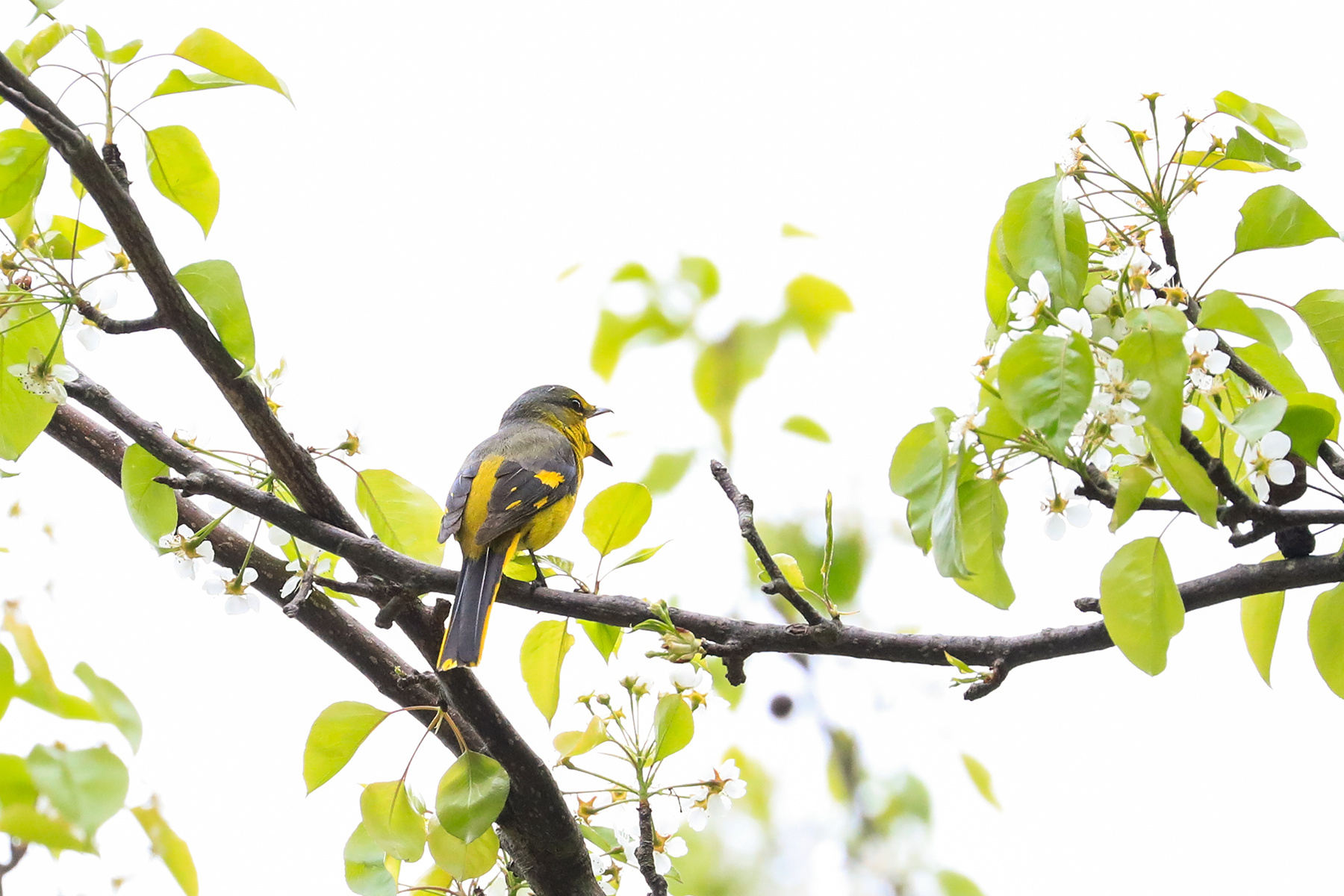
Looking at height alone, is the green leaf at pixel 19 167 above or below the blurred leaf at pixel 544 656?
above

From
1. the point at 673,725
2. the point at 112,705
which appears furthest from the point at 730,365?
the point at 112,705

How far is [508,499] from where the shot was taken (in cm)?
129

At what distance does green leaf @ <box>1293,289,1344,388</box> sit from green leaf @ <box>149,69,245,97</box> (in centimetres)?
77

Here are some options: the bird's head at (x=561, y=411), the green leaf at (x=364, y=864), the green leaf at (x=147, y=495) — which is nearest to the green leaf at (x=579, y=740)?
the green leaf at (x=364, y=864)

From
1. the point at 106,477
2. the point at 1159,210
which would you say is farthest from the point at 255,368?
the point at 1159,210

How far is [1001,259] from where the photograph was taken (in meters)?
0.71

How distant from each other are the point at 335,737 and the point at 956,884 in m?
0.74

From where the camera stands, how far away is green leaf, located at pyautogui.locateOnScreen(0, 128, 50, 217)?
751 millimetres

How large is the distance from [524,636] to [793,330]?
660 millimetres

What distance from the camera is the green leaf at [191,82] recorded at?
2.47 feet

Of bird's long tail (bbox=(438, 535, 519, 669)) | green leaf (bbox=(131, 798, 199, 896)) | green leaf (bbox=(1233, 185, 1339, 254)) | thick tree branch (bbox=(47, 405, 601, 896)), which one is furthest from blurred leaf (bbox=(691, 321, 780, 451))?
green leaf (bbox=(131, 798, 199, 896))

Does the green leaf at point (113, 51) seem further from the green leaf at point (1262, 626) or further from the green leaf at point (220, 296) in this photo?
the green leaf at point (1262, 626)

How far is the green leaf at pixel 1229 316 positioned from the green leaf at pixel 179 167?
74 centimetres

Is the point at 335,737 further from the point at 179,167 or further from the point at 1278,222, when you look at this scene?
the point at 1278,222
